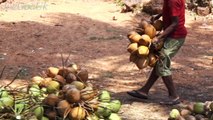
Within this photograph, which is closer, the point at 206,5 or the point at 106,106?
the point at 106,106

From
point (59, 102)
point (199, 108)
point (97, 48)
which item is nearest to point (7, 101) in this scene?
point (59, 102)

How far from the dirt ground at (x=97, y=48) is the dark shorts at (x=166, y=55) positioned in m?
0.48

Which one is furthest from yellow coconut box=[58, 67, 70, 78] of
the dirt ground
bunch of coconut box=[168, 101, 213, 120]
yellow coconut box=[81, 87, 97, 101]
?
the dirt ground

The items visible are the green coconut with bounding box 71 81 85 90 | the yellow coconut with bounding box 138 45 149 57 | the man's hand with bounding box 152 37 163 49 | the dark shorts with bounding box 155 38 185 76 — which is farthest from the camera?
the dark shorts with bounding box 155 38 185 76

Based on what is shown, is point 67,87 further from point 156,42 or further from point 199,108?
point 156,42

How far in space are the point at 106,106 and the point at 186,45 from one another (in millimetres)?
7085

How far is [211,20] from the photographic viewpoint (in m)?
11.8

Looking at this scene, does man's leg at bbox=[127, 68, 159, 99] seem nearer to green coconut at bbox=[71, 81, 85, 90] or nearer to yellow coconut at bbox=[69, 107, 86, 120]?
green coconut at bbox=[71, 81, 85, 90]

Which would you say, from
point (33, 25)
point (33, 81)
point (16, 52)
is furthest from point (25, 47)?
point (33, 81)

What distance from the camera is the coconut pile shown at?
2.33 metres

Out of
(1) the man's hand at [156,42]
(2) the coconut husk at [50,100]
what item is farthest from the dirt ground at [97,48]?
(2) the coconut husk at [50,100]

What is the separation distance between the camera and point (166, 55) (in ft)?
17.2

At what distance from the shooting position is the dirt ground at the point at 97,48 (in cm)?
623

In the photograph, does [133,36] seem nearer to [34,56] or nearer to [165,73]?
[165,73]
